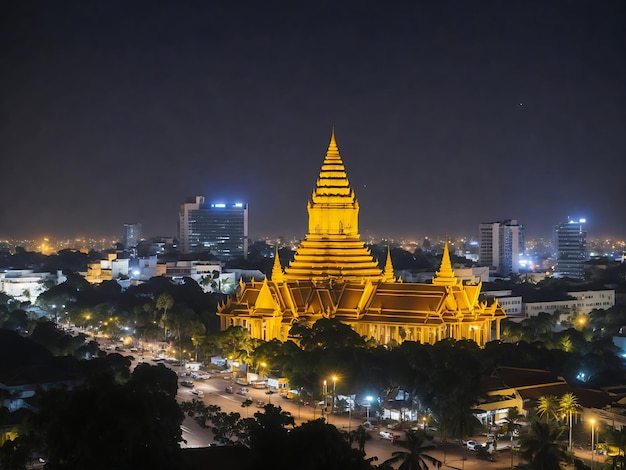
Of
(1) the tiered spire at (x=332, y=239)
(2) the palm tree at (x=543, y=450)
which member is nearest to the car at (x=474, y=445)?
(2) the palm tree at (x=543, y=450)

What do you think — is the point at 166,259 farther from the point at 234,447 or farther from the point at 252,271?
the point at 234,447

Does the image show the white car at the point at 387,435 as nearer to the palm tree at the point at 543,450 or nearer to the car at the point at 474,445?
the car at the point at 474,445

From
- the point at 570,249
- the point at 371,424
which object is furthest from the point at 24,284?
the point at 570,249

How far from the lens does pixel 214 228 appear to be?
586 ft

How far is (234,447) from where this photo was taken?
37.4 metres

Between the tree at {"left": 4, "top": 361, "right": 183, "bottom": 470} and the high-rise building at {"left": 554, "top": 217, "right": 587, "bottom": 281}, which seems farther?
the high-rise building at {"left": 554, "top": 217, "right": 587, "bottom": 281}

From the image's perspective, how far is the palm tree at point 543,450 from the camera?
37938mm

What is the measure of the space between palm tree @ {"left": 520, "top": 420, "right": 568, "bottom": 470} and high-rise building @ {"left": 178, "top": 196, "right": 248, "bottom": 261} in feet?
447

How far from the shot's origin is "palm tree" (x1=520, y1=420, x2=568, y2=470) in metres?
37.9

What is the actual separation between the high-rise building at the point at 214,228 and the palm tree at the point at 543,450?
136 meters

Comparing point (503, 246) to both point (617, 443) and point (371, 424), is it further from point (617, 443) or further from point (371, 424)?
point (617, 443)

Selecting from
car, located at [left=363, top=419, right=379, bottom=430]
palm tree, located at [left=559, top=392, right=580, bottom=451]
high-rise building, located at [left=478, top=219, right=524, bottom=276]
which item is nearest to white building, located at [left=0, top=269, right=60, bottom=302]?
car, located at [left=363, top=419, right=379, bottom=430]

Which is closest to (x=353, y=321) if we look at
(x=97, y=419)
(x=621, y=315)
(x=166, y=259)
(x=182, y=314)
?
(x=182, y=314)

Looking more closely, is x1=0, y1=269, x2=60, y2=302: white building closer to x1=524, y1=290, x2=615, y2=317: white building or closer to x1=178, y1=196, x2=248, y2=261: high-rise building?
x1=524, y1=290, x2=615, y2=317: white building
